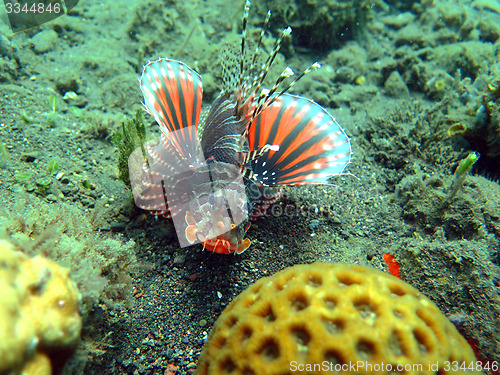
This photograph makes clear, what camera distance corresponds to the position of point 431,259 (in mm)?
2738

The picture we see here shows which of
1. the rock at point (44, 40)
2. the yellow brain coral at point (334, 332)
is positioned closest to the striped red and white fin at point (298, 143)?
the yellow brain coral at point (334, 332)

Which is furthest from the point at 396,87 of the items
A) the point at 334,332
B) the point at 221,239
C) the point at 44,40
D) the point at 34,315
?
the point at 44,40

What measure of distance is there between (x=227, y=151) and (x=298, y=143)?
852 millimetres

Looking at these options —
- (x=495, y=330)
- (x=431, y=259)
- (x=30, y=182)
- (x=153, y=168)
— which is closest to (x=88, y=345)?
(x=153, y=168)

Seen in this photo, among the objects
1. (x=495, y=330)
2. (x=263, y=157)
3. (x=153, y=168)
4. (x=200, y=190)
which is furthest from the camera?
(x=263, y=157)

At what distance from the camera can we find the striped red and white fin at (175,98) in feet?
9.93

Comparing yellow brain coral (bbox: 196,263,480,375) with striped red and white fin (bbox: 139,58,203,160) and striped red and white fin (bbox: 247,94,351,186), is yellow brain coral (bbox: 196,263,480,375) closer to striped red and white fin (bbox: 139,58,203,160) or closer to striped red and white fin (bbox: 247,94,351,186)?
striped red and white fin (bbox: 247,94,351,186)

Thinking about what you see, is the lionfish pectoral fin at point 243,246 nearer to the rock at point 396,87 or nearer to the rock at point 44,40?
the rock at point 396,87

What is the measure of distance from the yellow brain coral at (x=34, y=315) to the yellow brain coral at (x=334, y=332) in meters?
0.88

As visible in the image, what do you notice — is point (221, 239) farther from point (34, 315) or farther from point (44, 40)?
point (44, 40)

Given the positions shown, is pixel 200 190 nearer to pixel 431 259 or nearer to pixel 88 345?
pixel 88 345

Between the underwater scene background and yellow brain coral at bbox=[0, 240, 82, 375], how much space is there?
0.06 ft

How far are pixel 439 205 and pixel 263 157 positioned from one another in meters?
2.09

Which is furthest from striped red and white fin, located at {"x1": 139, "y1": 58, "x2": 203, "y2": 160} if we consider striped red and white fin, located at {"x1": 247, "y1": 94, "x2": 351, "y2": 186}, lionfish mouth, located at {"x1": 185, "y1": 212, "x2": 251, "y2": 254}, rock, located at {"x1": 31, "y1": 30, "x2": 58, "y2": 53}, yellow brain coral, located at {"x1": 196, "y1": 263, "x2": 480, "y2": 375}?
rock, located at {"x1": 31, "y1": 30, "x2": 58, "y2": 53}
